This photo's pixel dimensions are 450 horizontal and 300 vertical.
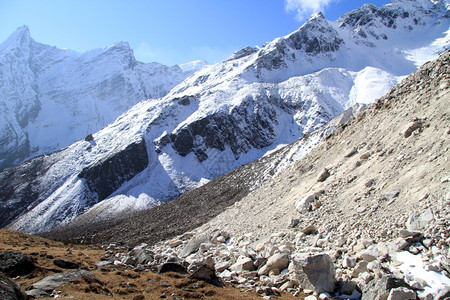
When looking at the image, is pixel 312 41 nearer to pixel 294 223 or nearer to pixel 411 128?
pixel 411 128

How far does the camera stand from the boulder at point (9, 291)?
30.2 feet

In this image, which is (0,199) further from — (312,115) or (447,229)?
(447,229)

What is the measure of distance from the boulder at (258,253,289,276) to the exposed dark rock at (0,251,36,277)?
11.5 m

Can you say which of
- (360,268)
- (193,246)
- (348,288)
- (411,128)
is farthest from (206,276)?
(411,128)

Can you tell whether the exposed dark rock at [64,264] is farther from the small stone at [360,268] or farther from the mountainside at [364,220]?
the small stone at [360,268]

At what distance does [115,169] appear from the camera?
117188 millimetres

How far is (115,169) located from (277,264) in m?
111

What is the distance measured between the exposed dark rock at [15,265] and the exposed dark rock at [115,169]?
9863 centimetres

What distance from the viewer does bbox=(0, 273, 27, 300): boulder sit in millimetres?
9195

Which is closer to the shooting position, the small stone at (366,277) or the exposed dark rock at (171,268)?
the small stone at (366,277)

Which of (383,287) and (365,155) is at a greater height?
(365,155)

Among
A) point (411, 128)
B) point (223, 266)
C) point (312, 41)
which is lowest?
point (223, 266)

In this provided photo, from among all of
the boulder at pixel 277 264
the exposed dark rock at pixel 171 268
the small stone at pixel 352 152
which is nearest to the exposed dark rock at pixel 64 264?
the exposed dark rock at pixel 171 268

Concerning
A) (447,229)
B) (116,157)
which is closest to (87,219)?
(116,157)
